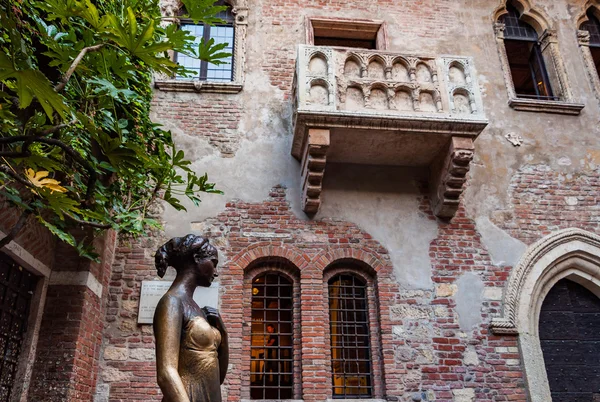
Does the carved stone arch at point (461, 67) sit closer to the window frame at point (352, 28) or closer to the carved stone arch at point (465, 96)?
the carved stone arch at point (465, 96)

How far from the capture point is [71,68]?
3.20m

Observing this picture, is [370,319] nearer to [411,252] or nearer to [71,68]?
[411,252]

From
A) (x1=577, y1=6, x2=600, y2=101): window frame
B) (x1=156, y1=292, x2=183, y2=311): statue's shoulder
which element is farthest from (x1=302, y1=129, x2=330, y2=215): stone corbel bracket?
A: (x1=577, y1=6, x2=600, y2=101): window frame

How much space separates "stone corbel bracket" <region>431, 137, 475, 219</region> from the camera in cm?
684

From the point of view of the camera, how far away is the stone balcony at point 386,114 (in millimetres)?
6727

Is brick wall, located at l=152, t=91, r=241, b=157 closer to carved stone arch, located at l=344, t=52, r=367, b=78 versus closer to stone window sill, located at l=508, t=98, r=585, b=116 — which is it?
carved stone arch, located at l=344, t=52, r=367, b=78

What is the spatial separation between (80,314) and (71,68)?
3.49 metres

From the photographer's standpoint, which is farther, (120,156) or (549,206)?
(549,206)

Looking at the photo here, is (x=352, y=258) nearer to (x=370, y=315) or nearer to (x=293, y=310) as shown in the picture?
(x=370, y=315)

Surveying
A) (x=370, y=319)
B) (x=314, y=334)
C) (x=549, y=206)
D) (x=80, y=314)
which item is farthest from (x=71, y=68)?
(x=549, y=206)

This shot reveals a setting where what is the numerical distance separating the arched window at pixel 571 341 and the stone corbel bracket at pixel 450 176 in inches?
78.4

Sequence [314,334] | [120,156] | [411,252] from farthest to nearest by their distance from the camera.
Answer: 1. [411,252]
2. [314,334]
3. [120,156]

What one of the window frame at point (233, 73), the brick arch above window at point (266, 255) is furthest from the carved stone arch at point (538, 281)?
the window frame at point (233, 73)

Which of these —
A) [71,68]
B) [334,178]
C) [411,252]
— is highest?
[334,178]
